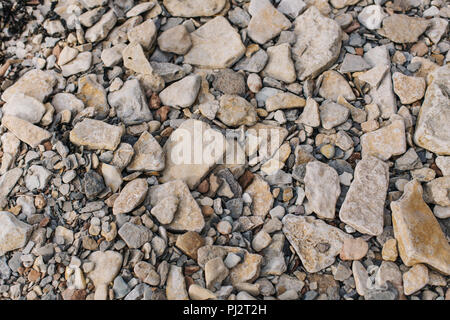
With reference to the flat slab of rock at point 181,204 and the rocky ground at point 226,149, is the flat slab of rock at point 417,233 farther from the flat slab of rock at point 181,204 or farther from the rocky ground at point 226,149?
the flat slab of rock at point 181,204

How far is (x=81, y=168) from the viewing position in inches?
98.7

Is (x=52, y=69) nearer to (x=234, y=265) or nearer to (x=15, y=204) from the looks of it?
(x=15, y=204)

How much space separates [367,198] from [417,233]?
12.1 inches

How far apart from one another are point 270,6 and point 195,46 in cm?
57

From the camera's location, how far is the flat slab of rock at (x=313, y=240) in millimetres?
2348

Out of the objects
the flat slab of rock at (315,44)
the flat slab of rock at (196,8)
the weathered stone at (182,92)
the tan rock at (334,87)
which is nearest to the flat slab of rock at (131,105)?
the weathered stone at (182,92)

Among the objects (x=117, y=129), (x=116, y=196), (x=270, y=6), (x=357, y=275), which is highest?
(x=270, y=6)

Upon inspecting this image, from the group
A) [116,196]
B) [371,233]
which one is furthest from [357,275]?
[116,196]

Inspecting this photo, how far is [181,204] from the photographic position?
241 centimetres

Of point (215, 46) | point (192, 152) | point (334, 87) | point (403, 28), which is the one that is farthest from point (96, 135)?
point (403, 28)

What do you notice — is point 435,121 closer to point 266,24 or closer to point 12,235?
point 266,24

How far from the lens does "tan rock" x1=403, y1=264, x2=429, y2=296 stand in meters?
2.21

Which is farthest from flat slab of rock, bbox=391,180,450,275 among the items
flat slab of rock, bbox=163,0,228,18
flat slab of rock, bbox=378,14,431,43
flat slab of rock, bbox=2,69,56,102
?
flat slab of rock, bbox=2,69,56,102

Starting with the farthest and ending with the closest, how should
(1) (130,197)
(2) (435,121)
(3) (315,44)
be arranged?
→ (3) (315,44), (2) (435,121), (1) (130,197)
